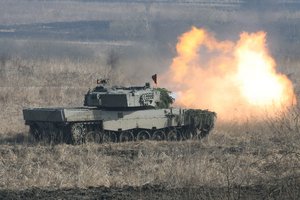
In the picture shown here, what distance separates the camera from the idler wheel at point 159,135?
26141 millimetres

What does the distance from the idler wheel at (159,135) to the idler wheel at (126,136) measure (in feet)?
2.67

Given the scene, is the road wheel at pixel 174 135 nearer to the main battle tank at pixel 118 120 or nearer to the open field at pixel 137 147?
the main battle tank at pixel 118 120

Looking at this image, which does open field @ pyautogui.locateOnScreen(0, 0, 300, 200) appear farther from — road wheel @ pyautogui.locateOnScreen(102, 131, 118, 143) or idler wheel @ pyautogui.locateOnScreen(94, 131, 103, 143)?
idler wheel @ pyautogui.locateOnScreen(94, 131, 103, 143)

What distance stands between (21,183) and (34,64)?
1418 inches

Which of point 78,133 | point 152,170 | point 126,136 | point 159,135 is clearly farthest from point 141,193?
point 159,135

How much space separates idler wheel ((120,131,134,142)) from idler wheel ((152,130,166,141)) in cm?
81

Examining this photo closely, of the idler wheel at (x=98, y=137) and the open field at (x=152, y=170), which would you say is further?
the idler wheel at (x=98, y=137)

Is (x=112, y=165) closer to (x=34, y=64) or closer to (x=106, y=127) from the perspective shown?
(x=106, y=127)

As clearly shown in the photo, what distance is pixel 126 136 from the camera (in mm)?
25547

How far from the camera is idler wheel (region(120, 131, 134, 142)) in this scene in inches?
1002

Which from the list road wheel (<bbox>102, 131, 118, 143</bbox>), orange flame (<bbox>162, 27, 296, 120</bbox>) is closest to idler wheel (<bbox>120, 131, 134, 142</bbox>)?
road wheel (<bbox>102, 131, 118, 143</bbox>)

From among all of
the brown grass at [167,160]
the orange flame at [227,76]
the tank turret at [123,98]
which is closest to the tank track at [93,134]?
the brown grass at [167,160]

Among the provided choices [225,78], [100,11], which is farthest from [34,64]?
[100,11]

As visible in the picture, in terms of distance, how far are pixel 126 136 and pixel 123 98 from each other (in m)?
1.32
